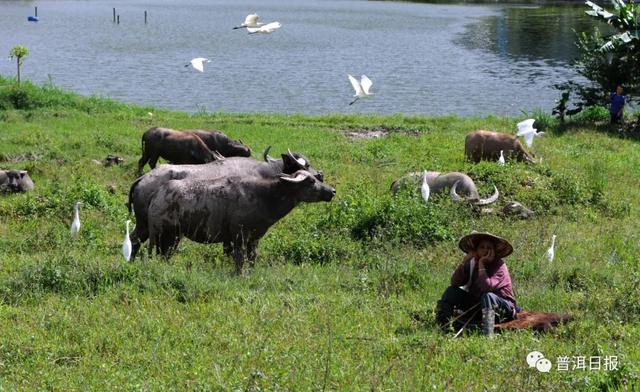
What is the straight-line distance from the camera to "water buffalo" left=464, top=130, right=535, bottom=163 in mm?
15609

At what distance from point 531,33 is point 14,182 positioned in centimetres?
4339

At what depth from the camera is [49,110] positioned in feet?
68.9

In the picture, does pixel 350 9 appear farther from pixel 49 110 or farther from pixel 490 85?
pixel 49 110

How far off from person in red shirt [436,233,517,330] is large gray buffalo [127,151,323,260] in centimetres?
312

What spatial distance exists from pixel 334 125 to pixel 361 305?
44.8 feet

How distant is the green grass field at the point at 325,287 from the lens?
5621mm

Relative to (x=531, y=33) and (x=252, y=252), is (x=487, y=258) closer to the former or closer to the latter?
(x=252, y=252)

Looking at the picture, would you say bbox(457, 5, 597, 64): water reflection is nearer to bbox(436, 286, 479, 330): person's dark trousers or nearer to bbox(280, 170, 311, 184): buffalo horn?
bbox(280, 170, 311, 184): buffalo horn

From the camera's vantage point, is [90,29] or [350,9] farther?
[350,9]

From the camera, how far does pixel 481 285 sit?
22.9 ft

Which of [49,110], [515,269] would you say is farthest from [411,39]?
[515,269]

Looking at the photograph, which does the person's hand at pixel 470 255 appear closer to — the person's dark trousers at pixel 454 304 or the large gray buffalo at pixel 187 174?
the person's dark trousers at pixel 454 304

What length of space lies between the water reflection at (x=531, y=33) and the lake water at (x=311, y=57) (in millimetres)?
97

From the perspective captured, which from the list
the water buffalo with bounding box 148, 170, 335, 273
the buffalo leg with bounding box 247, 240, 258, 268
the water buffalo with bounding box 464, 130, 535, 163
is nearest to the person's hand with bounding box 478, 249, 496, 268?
the water buffalo with bounding box 148, 170, 335, 273
